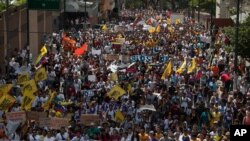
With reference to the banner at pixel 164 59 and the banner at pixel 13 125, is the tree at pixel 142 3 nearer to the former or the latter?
the banner at pixel 164 59

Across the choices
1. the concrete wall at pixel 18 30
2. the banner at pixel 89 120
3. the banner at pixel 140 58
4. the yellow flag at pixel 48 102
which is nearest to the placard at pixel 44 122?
the banner at pixel 89 120

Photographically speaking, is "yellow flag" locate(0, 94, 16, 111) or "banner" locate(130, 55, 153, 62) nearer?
"yellow flag" locate(0, 94, 16, 111)

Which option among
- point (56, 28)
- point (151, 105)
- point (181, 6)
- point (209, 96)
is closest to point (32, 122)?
point (151, 105)

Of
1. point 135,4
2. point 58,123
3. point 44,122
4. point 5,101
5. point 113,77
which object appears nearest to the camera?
point 58,123

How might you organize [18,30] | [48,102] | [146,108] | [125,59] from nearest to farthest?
[48,102] → [146,108] → [125,59] → [18,30]

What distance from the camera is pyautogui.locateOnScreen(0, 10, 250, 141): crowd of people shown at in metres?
18.8

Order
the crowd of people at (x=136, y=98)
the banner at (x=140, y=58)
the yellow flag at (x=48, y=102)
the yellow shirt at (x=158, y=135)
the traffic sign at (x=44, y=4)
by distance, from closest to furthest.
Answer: the yellow shirt at (x=158, y=135), the crowd of people at (x=136, y=98), the yellow flag at (x=48, y=102), the traffic sign at (x=44, y=4), the banner at (x=140, y=58)

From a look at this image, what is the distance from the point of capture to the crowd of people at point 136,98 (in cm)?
1881

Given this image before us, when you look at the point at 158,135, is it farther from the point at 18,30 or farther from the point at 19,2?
the point at 19,2

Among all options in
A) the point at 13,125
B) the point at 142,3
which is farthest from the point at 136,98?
the point at 142,3

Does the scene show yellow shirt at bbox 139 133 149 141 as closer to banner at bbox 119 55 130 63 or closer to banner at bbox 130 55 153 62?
banner at bbox 119 55 130 63

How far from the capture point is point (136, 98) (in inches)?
973

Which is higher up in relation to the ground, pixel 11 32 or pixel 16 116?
pixel 11 32

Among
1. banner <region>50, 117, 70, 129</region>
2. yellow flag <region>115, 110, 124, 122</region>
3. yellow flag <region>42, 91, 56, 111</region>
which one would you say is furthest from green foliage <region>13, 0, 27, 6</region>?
banner <region>50, 117, 70, 129</region>
